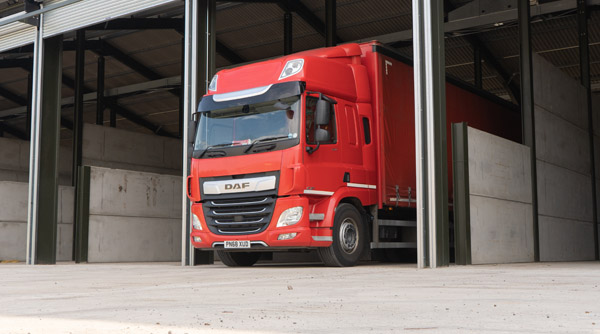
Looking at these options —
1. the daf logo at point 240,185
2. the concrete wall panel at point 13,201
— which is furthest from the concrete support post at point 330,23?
the concrete wall panel at point 13,201

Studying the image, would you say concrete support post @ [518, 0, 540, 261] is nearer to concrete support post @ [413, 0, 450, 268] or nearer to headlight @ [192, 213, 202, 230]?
concrete support post @ [413, 0, 450, 268]

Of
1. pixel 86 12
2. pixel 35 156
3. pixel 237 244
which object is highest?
pixel 86 12

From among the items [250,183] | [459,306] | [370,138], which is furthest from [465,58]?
[459,306]

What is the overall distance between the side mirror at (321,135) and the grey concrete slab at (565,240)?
554cm

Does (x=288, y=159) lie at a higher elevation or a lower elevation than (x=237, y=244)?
higher

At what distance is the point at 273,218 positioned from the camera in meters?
10.7

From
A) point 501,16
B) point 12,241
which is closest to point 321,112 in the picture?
point 501,16

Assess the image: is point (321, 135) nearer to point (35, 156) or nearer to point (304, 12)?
point (35, 156)

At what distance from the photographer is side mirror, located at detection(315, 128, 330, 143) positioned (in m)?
10.5

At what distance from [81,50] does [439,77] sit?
14114mm

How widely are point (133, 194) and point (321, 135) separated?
28.0ft

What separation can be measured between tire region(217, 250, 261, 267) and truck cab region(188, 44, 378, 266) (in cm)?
93

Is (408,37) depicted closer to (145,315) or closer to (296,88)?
(296,88)

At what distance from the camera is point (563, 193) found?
49.7 feet
